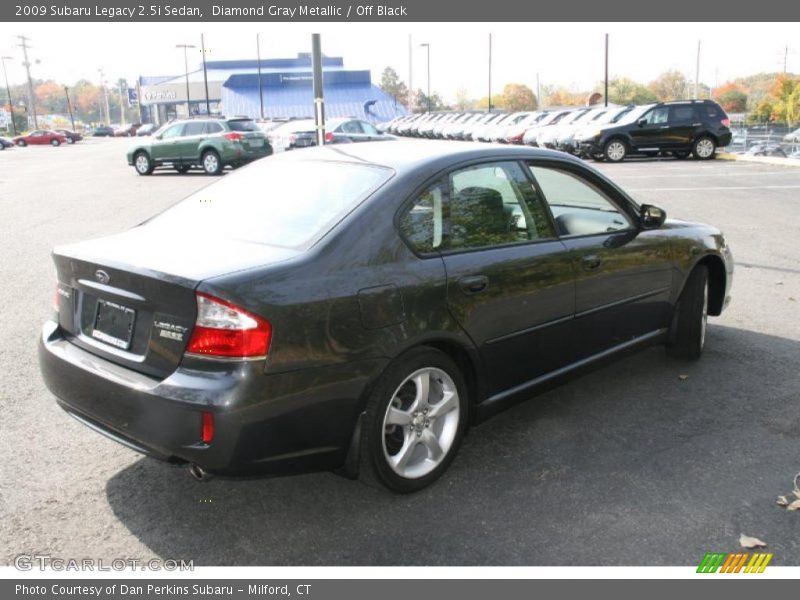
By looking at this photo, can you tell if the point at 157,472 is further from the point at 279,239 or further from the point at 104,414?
the point at 279,239

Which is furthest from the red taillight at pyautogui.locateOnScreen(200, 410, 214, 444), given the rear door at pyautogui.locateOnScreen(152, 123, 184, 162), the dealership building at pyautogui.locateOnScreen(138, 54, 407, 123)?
the dealership building at pyautogui.locateOnScreen(138, 54, 407, 123)

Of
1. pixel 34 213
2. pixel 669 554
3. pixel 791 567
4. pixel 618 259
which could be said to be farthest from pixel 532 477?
pixel 34 213

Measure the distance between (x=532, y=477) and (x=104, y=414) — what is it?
2.03 meters

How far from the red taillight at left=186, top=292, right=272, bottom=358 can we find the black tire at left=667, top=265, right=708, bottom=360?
11.0 ft

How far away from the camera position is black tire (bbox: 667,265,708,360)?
17.2 ft

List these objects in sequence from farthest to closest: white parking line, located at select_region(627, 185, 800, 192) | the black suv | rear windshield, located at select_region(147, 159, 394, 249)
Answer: the black suv, white parking line, located at select_region(627, 185, 800, 192), rear windshield, located at select_region(147, 159, 394, 249)

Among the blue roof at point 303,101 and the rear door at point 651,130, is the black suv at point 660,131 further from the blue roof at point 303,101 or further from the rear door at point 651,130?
the blue roof at point 303,101

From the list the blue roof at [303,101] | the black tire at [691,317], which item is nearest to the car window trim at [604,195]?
the black tire at [691,317]

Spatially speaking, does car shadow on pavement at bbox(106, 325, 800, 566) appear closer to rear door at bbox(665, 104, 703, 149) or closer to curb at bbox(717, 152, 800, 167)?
curb at bbox(717, 152, 800, 167)

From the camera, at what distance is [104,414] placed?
3238 mm

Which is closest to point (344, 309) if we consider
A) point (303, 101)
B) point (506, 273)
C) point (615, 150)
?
point (506, 273)

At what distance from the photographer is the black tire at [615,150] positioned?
25.3 m

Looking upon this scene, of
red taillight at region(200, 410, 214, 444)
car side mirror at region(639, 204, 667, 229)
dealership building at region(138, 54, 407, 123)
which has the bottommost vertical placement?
red taillight at region(200, 410, 214, 444)

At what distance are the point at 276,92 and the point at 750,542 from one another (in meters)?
101
